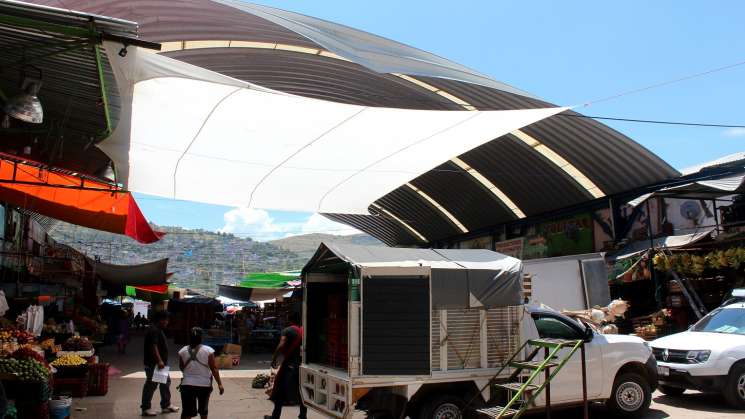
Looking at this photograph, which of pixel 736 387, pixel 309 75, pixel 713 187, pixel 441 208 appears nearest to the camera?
pixel 736 387

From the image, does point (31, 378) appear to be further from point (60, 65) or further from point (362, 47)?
point (362, 47)

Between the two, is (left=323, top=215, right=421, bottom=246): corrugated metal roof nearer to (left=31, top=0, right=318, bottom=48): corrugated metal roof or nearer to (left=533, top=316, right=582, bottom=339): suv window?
(left=31, top=0, right=318, bottom=48): corrugated metal roof

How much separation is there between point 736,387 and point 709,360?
0.55 m

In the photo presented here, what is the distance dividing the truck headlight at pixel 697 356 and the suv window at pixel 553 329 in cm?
228

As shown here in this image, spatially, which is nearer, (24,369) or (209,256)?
(24,369)

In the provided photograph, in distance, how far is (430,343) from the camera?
7219 millimetres

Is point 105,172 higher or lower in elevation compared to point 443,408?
higher

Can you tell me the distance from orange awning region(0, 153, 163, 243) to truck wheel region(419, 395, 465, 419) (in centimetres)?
831

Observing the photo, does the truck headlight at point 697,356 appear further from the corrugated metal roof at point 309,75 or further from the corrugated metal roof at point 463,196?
the corrugated metal roof at point 463,196

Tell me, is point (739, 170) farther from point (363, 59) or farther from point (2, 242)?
point (2, 242)

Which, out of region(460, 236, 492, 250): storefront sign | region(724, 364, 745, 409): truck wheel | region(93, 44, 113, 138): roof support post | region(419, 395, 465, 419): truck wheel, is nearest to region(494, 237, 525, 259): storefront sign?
region(460, 236, 492, 250): storefront sign

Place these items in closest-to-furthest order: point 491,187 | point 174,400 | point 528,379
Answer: point 528,379 < point 174,400 < point 491,187

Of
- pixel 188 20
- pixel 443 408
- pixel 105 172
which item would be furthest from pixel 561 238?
pixel 105 172

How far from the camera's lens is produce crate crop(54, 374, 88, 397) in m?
10.2
